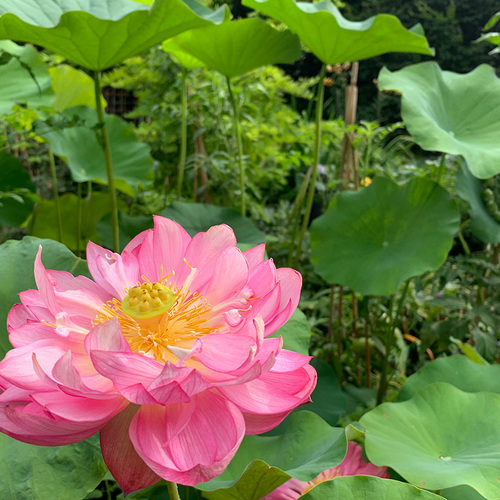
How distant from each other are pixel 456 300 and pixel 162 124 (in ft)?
3.34

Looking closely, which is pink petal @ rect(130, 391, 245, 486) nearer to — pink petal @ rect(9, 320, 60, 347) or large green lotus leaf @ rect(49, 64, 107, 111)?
pink petal @ rect(9, 320, 60, 347)

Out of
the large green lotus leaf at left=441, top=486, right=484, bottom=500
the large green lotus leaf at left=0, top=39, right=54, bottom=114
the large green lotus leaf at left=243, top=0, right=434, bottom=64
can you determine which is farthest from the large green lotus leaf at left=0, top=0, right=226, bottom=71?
the large green lotus leaf at left=441, top=486, right=484, bottom=500

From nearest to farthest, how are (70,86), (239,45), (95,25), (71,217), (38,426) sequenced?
(38,426)
(95,25)
(239,45)
(70,86)
(71,217)

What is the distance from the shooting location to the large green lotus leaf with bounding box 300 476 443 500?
0.42m

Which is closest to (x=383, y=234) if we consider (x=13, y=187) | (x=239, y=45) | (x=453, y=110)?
(x=453, y=110)

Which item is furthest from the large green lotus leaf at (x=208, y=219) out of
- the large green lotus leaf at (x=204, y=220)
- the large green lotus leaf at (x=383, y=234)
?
the large green lotus leaf at (x=383, y=234)

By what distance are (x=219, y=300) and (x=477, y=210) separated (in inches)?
34.4

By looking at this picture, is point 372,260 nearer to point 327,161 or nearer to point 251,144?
point 251,144

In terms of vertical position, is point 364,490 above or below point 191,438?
below

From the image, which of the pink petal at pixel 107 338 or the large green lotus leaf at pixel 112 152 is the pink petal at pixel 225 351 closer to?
the pink petal at pixel 107 338

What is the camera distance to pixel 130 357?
11.7 inches

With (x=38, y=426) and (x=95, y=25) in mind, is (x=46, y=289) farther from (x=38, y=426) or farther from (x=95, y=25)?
(x=95, y=25)

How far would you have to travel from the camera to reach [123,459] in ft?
1.08

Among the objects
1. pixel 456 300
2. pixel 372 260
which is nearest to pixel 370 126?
pixel 372 260
